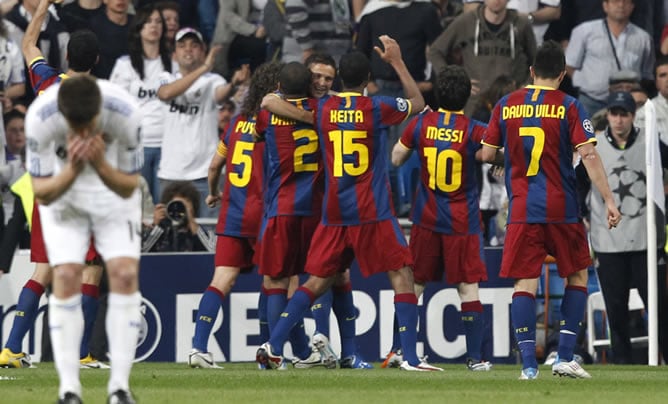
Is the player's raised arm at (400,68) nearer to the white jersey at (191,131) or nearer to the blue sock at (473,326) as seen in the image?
the blue sock at (473,326)

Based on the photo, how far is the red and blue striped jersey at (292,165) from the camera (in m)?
12.9

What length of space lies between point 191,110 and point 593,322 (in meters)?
5.02

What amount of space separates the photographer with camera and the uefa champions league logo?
0.79 m

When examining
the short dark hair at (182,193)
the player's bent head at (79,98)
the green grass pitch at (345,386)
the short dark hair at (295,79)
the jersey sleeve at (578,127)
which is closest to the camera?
the player's bent head at (79,98)

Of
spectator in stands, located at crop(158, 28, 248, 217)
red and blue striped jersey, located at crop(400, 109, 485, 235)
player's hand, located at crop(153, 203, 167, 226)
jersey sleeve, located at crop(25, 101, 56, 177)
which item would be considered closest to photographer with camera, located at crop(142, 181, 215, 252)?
player's hand, located at crop(153, 203, 167, 226)

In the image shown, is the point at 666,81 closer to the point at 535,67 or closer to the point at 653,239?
the point at 653,239

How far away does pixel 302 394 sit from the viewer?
394 inches

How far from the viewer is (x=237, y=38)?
1858 cm

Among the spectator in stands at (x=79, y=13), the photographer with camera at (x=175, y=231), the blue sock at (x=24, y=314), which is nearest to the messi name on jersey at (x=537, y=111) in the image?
the blue sock at (x=24, y=314)

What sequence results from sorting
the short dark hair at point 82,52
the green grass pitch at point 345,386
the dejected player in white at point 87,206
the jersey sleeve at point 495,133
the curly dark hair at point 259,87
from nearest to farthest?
the dejected player in white at point 87,206
the green grass pitch at point 345,386
the jersey sleeve at point 495,133
the short dark hair at point 82,52
the curly dark hair at point 259,87

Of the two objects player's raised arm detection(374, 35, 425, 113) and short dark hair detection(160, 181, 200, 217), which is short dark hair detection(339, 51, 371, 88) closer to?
player's raised arm detection(374, 35, 425, 113)

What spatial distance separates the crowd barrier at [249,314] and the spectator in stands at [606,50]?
10.7 feet

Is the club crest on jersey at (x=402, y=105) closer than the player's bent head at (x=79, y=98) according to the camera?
No

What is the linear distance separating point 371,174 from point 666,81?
5879 millimetres
